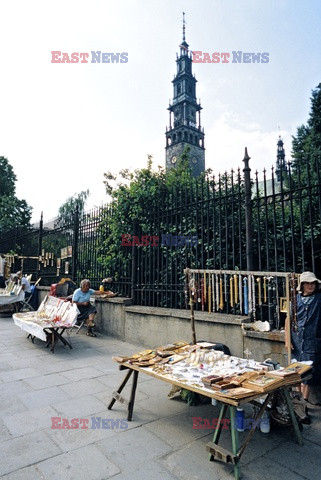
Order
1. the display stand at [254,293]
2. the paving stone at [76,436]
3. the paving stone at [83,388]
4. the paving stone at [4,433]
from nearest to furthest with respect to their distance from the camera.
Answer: the paving stone at [76,436] < the paving stone at [4,433] < the display stand at [254,293] < the paving stone at [83,388]

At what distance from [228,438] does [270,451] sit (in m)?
0.38

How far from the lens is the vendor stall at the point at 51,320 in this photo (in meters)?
5.94

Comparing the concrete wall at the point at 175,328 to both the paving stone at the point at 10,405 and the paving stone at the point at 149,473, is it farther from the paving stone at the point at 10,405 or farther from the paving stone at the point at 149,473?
the paving stone at the point at 10,405

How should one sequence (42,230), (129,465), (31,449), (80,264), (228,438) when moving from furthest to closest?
(42,230)
(80,264)
(228,438)
(31,449)
(129,465)

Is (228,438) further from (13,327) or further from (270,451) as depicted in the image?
(13,327)

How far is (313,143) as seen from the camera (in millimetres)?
15203

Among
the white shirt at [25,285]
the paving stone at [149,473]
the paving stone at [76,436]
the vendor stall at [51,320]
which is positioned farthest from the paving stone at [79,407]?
the white shirt at [25,285]

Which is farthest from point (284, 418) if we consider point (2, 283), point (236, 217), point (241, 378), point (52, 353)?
point (2, 283)

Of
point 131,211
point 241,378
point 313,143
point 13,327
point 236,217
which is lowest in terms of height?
point 13,327

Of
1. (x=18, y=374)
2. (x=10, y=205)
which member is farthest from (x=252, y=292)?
(x=10, y=205)

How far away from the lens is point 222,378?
271cm

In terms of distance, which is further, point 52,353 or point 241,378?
point 52,353

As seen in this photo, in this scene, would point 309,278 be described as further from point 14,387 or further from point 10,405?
point 14,387

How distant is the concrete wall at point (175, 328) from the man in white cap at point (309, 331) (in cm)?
37
